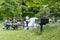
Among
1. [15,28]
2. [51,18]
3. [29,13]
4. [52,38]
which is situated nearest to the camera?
[52,38]

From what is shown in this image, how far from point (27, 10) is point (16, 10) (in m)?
18.5

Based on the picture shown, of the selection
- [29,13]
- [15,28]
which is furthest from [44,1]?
[29,13]

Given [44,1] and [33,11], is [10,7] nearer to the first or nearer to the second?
[44,1]

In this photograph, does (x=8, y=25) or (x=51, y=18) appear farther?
(x=51, y=18)

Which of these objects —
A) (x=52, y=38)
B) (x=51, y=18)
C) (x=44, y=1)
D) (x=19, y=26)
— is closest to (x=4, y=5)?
(x=19, y=26)

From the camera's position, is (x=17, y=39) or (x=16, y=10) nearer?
(x=17, y=39)

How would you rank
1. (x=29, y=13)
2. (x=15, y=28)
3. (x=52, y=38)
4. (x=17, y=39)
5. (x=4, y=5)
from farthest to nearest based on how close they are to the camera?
(x=29, y=13), (x=4, y=5), (x=15, y=28), (x=17, y=39), (x=52, y=38)

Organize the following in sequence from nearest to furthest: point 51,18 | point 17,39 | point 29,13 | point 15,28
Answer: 1. point 17,39
2. point 15,28
3. point 51,18
4. point 29,13

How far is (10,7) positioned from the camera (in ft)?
99.8

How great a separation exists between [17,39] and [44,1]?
282cm

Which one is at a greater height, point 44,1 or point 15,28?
point 44,1

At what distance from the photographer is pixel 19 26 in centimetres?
2642

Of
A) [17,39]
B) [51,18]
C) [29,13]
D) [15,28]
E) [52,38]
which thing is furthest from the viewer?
[29,13]

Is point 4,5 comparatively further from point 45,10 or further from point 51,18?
point 51,18
